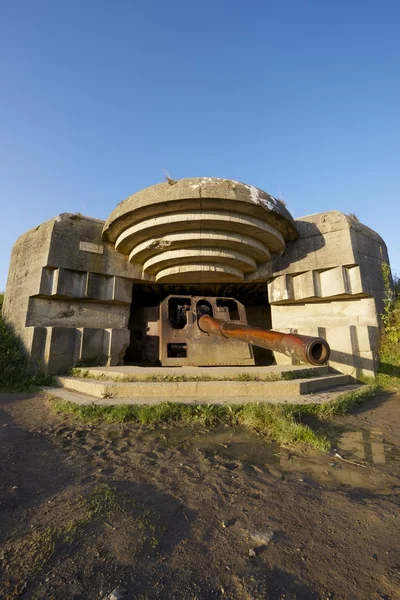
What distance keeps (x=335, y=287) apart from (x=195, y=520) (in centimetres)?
594

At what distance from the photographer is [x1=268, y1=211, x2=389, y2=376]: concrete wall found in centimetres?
589

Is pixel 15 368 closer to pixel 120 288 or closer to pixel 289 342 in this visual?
pixel 120 288

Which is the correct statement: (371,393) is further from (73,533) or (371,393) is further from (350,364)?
(73,533)

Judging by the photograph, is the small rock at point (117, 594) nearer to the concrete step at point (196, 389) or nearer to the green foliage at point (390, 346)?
the concrete step at point (196, 389)

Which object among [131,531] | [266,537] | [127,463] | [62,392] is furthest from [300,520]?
[62,392]

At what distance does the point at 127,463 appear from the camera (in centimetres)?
214

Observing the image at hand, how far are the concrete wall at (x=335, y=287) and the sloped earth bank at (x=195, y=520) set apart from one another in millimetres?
3629

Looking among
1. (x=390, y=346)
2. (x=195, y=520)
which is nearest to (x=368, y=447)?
(x=195, y=520)

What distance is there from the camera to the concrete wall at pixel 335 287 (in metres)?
5.89

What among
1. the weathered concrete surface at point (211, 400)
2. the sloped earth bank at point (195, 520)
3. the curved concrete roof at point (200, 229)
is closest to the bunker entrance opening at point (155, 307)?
the curved concrete roof at point (200, 229)

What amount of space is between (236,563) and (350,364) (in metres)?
5.51

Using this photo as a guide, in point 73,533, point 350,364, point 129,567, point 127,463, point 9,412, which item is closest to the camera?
point 129,567

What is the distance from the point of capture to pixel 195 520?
4.77 ft

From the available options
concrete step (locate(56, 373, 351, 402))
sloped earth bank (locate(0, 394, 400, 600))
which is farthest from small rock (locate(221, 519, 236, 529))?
concrete step (locate(56, 373, 351, 402))
